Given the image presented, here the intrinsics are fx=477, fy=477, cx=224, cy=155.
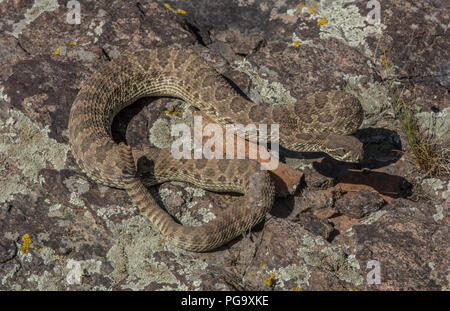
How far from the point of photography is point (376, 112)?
7.41 m

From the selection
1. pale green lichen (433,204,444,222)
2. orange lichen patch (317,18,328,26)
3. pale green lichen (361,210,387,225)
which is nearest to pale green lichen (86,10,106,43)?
orange lichen patch (317,18,328,26)

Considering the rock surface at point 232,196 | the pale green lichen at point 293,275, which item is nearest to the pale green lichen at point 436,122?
the rock surface at point 232,196

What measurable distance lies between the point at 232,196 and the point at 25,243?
2685 millimetres

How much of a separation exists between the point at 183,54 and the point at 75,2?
7.38 feet

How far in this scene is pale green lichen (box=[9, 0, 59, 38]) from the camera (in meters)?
7.94

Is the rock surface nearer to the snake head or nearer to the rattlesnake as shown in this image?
the rattlesnake

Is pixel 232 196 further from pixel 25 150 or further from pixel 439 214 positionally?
pixel 25 150

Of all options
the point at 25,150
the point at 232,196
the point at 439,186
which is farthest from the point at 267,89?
the point at 25,150

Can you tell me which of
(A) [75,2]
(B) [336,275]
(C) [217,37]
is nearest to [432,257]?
(B) [336,275]

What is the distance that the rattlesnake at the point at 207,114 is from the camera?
5.86 m

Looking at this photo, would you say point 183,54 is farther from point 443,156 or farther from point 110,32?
point 443,156

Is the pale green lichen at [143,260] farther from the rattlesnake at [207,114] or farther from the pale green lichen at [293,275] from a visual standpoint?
the pale green lichen at [293,275]

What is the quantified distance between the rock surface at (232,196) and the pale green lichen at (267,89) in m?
0.02

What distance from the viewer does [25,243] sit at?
5648 millimetres
